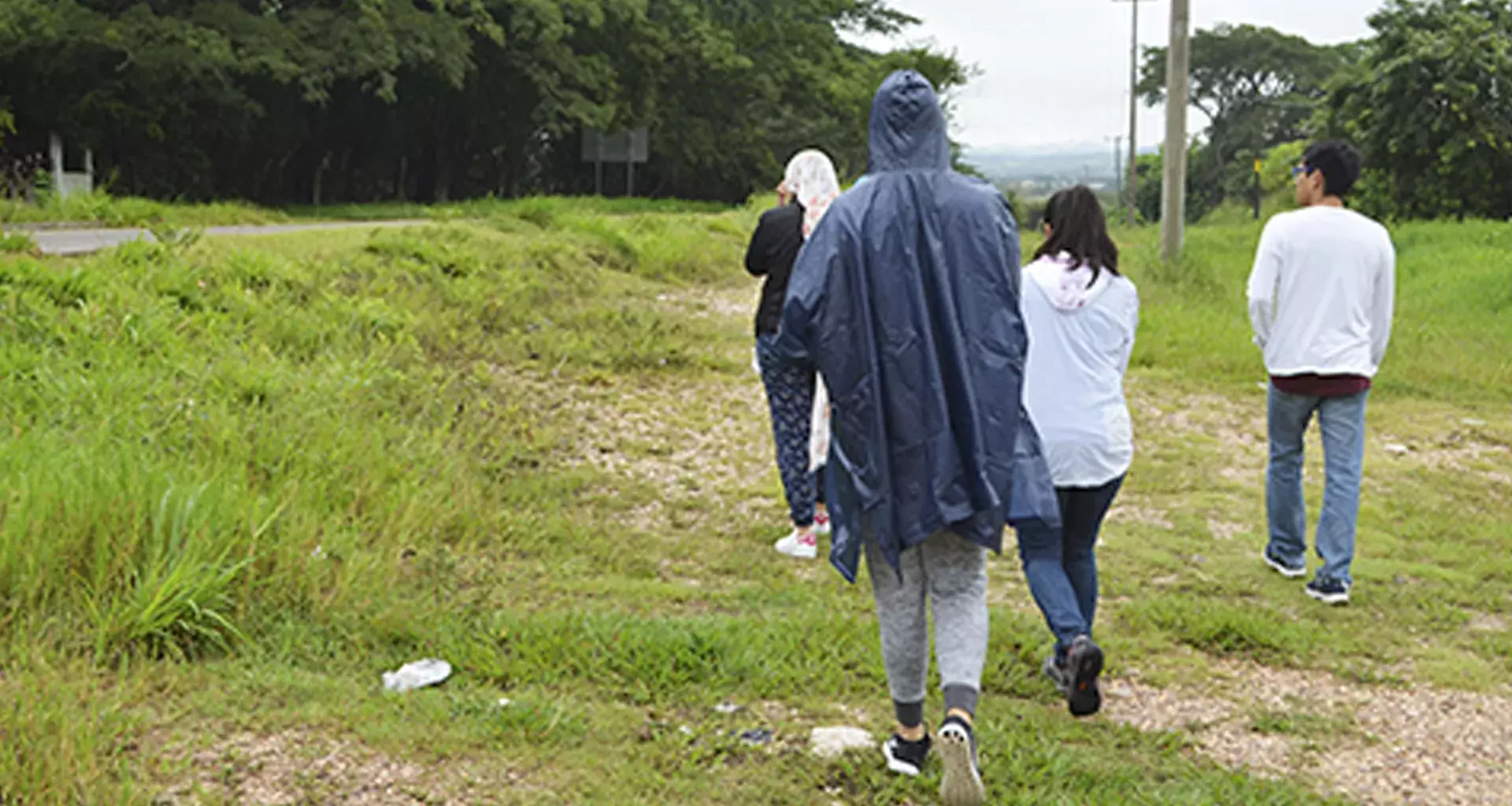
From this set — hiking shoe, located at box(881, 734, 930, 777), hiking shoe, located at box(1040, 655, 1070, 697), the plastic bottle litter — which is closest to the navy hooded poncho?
hiking shoe, located at box(881, 734, 930, 777)

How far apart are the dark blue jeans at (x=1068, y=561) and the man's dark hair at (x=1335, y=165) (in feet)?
6.86

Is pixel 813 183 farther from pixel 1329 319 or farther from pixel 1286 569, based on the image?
pixel 1286 569

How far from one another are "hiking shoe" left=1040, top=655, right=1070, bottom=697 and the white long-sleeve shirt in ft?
6.37

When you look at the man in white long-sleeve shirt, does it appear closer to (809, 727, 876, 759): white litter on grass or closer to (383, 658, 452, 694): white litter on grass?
(809, 727, 876, 759): white litter on grass

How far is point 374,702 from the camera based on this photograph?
3961mm

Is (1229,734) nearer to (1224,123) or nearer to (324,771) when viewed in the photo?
(324,771)

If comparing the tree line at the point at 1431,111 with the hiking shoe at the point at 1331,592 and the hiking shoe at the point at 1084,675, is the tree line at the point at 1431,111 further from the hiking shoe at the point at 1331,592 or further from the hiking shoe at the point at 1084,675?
the hiking shoe at the point at 1084,675

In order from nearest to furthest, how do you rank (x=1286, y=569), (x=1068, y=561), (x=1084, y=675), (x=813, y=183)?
1. (x=1084, y=675)
2. (x=1068, y=561)
3. (x=1286, y=569)
4. (x=813, y=183)

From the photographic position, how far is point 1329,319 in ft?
18.6

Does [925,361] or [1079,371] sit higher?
[925,361]

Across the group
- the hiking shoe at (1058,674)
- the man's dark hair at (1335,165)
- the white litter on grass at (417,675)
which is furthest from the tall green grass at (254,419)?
the man's dark hair at (1335,165)

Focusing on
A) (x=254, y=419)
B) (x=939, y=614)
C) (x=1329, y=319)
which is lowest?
(x=939, y=614)

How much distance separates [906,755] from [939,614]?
0.42 meters

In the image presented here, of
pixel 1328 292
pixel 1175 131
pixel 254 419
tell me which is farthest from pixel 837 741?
pixel 1175 131
